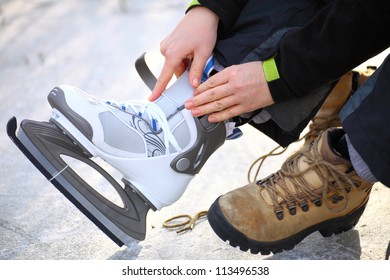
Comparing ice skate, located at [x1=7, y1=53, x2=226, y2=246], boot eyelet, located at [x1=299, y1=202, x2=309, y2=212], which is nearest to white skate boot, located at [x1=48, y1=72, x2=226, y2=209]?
ice skate, located at [x1=7, y1=53, x2=226, y2=246]

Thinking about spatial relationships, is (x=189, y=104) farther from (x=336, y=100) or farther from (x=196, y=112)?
(x=336, y=100)

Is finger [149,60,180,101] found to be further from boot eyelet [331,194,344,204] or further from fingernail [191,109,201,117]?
boot eyelet [331,194,344,204]

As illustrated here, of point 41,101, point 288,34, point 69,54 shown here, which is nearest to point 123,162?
point 288,34

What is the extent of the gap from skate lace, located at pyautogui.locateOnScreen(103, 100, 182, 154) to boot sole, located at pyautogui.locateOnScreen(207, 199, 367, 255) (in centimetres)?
16

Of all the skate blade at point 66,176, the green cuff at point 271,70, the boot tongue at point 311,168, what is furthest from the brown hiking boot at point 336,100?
the skate blade at point 66,176

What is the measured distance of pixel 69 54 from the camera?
8.91 feet

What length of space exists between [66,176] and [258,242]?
40cm

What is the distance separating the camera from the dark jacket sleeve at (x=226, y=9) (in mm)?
1354

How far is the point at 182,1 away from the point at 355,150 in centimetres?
227

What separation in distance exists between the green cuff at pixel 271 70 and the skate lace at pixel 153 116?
0.73 ft

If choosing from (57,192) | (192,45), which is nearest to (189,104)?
(192,45)

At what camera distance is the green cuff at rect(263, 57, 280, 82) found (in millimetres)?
1267

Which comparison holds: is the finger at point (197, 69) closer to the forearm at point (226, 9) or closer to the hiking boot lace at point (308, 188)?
the forearm at point (226, 9)
